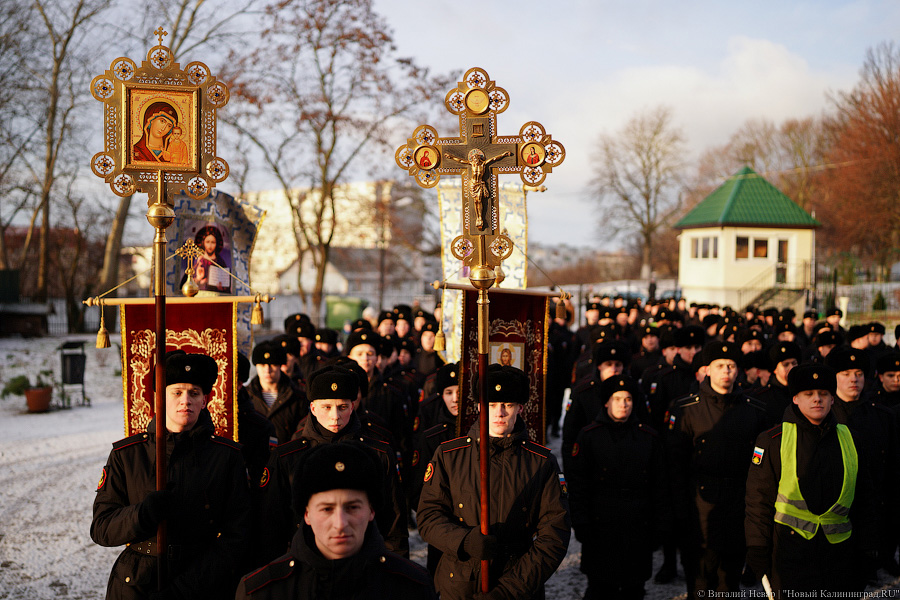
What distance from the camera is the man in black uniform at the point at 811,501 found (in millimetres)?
4430

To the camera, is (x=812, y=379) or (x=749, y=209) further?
(x=749, y=209)

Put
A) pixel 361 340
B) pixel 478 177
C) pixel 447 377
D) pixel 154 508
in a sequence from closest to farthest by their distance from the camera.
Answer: pixel 154 508
pixel 478 177
pixel 447 377
pixel 361 340

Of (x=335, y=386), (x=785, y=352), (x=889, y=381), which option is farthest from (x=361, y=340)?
(x=889, y=381)

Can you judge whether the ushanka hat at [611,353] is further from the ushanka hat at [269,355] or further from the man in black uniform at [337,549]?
the man in black uniform at [337,549]

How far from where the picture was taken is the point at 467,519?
3.80m

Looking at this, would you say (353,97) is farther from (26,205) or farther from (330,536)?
(330,536)

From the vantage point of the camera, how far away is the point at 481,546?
3.38m

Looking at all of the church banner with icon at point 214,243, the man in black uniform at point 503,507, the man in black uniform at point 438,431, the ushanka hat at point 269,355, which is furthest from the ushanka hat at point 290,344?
the man in black uniform at point 503,507

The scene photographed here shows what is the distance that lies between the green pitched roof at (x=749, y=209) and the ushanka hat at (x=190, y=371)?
32.3 metres

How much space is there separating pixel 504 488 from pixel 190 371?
176 cm

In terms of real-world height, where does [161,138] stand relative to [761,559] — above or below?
above

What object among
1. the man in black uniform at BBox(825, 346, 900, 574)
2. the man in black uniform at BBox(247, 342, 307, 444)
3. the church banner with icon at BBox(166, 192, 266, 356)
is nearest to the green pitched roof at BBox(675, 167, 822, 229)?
the man in black uniform at BBox(825, 346, 900, 574)

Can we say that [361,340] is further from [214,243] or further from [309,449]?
[309,449]

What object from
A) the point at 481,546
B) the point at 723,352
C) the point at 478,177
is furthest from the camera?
the point at 723,352
